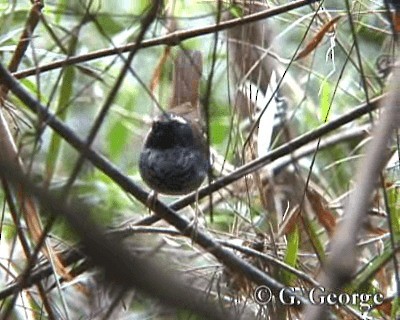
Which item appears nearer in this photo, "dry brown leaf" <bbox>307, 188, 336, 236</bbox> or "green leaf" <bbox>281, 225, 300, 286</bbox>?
"green leaf" <bbox>281, 225, 300, 286</bbox>

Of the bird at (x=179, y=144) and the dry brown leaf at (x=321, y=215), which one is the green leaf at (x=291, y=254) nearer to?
the dry brown leaf at (x=321, y=215)

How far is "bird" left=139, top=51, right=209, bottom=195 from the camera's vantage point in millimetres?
1639

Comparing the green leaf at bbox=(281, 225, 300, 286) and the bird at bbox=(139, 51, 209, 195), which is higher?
the bird at bbox=(139, 51, 209, 195)

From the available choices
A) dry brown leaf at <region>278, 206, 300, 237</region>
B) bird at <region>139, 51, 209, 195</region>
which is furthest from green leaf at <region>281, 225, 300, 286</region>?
bird at <region>139, 51, 209, 195</region>

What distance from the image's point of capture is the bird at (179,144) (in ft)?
5.38

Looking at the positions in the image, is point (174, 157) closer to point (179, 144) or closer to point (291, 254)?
point (179, 144)

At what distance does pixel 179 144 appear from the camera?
5.94 feet

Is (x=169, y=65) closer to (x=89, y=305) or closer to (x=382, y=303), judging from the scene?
(x=89, y=305)

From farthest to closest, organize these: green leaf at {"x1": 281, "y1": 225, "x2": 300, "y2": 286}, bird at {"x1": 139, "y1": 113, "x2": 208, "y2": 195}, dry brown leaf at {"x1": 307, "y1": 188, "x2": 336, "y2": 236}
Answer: bird at {"x1": 139, "y1": 113, "x2": 208, "y2": 195}
dry brown leaf at {"x1": 307, "y1": 188, "x2": 336, "y2": 236}
green leaf at {"x1": 281, "y1": 225, "x2": 300, "y2": 286}

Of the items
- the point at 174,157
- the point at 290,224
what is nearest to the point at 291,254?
the point at 290,224

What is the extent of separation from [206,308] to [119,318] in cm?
126

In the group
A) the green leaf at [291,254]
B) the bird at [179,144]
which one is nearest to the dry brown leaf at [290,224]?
the green leaf at [291,254]

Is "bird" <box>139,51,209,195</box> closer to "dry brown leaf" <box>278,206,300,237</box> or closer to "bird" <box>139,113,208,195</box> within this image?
"bird" <box>139,113,208,195</box>

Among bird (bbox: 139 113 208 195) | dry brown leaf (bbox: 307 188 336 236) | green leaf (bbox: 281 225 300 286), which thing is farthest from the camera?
bird (bbox: 139 113 208 195)
